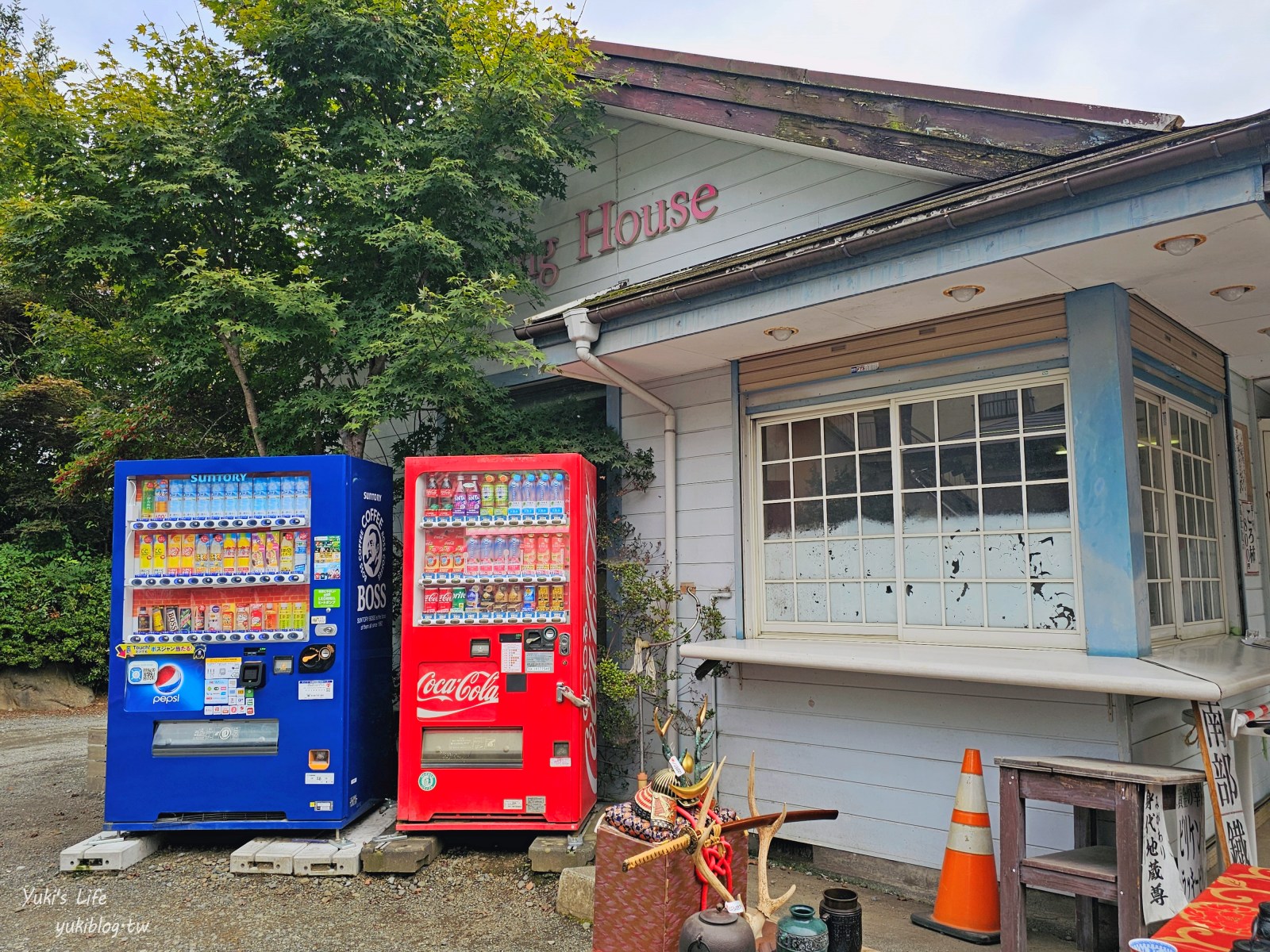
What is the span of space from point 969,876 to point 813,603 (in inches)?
70.0

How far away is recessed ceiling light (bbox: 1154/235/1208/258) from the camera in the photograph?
3.60 m

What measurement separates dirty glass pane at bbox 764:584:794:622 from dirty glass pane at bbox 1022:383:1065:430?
1.76 metres

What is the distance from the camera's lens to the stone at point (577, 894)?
4277mm

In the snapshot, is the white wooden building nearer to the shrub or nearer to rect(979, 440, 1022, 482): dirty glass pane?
rect(979, 440, 1022, 482): dirty glass pane

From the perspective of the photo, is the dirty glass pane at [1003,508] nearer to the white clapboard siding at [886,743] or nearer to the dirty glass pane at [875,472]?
the dirty glass pane at [875,472]

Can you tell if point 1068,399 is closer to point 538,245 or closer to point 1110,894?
point 1110,894

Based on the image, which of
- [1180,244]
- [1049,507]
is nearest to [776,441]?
[1049,507]

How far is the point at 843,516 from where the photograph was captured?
5281 mm

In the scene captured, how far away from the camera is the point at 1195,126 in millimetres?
3408

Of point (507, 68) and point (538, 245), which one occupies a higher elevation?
point (507, 68)

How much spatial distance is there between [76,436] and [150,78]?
9.12m

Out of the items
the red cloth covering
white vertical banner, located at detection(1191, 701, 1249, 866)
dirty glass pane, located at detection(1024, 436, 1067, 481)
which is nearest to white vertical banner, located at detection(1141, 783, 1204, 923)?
white vertical banner, located at detection(1191, 701, 1249, 866)

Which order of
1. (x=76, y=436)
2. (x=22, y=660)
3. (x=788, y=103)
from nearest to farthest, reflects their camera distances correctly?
(x=788, y=103) < (x=22, y=660) < (x=76, y=436)

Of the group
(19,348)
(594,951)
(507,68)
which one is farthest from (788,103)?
(19,348)
